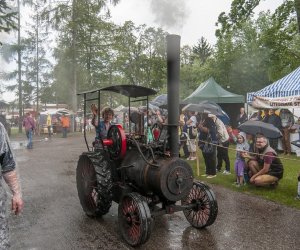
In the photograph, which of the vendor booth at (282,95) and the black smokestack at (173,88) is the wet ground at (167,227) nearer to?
the black smokestack at (173,88)

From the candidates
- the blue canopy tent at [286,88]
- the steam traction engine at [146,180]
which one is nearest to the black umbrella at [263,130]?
the steam traction engine at [146,180]

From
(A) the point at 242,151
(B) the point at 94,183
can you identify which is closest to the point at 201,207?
(B) the point at 94,183

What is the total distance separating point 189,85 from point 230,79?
39.8ft

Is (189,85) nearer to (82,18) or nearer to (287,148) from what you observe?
(82,18)

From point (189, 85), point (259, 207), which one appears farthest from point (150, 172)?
point (189, 85)

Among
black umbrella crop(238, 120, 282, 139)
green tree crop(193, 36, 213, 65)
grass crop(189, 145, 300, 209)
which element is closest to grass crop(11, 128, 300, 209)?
grass crop(189, 145, 300, 209)

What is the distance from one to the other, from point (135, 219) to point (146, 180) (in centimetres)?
50

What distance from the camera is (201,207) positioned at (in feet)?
16.4

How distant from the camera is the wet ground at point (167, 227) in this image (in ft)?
14.8

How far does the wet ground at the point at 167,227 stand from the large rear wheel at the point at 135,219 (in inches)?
6.3

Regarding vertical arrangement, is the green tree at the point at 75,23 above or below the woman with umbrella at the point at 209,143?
above

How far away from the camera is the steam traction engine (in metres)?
4.43

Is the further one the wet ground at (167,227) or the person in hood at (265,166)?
the person in hood at (265,166)

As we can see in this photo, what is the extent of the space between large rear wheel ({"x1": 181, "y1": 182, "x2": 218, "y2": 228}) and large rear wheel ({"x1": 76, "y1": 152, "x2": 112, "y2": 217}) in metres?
1.13
